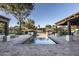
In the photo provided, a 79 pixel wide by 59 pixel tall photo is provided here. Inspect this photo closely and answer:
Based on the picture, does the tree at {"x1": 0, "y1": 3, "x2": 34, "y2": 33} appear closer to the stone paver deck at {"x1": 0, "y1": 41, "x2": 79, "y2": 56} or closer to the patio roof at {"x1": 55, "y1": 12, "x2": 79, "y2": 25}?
the stone paver deck at {"x1": 0, "y1": 41, "x2": 79, "y2": 56}

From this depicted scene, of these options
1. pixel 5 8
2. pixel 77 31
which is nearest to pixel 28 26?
pixel 5 8

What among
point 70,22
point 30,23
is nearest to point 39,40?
point 30,23

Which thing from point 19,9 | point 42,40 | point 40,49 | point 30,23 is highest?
point 19,9

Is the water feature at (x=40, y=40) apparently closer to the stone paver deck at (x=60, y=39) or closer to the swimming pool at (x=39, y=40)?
the swimming pool at (x=39, y=40)

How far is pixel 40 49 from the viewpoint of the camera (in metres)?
8.77

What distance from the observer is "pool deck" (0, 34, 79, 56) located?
28.5ft

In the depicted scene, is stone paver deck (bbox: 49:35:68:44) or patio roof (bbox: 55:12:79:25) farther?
stone paver deck (bbox: 49:35:68:44)

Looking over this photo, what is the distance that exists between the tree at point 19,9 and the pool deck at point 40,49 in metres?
0.80

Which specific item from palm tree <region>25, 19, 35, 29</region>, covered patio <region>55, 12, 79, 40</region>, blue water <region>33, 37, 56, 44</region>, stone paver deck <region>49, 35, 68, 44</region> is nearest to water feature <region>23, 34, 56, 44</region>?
blue water <region>33, 37, 56, 44</region>

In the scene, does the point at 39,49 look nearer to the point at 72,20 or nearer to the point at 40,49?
the point at 40,49

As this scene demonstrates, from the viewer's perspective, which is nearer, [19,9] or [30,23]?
[30,23]

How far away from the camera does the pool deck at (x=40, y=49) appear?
8688 millimetres

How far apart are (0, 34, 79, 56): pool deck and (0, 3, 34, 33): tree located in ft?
2.62

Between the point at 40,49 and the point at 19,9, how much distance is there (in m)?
1.41
